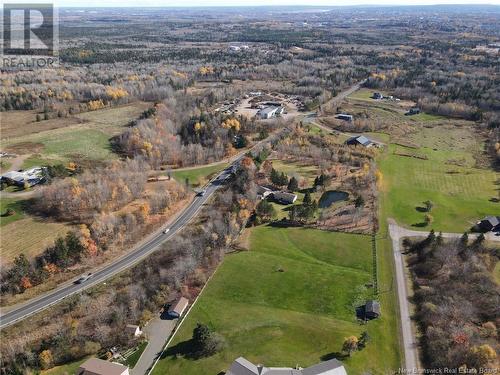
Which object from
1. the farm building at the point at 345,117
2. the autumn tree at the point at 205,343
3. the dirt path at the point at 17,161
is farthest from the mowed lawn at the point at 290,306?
the farm building at the point at 345,117

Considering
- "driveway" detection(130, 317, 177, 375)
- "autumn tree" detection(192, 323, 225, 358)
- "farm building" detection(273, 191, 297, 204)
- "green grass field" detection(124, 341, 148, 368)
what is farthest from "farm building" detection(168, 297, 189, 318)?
"farm building" detection(273, 191, 297, 204)

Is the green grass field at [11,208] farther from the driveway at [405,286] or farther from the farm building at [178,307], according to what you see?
the driveway at [405,286]

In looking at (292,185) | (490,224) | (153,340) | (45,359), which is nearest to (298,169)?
(292,185)

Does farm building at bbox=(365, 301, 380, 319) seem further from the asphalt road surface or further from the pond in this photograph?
the asphalt road surface

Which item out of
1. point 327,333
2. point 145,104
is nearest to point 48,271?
point 327,333

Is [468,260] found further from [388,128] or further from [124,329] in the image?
[388,128]

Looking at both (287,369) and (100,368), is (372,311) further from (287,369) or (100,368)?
(100,368)
